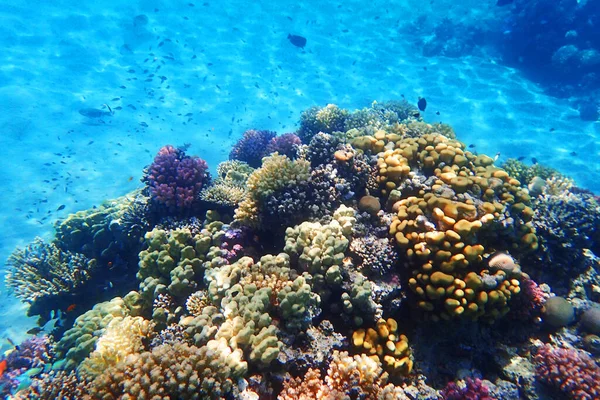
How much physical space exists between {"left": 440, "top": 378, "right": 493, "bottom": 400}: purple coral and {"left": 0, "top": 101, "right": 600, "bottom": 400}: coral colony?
2 cm

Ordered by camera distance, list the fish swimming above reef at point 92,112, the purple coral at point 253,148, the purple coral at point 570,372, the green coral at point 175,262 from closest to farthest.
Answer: the purple coral at point 570,372, the green coral at point 175,262, the purple coral at point 253,148, the fish swimming above reef at point 92,112

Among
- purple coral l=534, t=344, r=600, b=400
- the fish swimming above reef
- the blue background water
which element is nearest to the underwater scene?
purple coral l=534, t=344, r=600, b=400

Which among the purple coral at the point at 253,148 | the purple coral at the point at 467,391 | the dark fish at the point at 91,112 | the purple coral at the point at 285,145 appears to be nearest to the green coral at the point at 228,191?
the purple coral at the point at 285,145

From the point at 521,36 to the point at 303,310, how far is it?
3433 cm

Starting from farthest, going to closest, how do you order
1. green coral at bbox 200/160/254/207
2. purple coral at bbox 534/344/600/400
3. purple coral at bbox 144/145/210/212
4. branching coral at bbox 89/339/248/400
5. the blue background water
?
the blue background water, purple coral at bbox 144/145/210/212, green coral at bbox 200/160/254/207, purple coral at bbox 534/344/600/400, branching coral at bbox 89/339/248/400

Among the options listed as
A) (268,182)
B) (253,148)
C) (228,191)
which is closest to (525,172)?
(268,182)

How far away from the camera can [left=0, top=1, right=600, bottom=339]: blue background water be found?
63.4ft

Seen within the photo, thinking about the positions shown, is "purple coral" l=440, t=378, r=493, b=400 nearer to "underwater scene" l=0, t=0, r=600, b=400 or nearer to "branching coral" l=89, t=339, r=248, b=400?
"underwater scene" l=0, t=0, r=600, b=400

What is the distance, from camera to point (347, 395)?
3.70 m

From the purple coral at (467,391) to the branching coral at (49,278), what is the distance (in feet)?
25.9

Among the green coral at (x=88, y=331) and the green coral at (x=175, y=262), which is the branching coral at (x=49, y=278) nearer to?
the green coral at (x=88, y=331)

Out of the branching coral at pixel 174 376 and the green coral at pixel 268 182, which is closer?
the branching coral at pixel 174 376

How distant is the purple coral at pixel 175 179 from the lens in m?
7.01

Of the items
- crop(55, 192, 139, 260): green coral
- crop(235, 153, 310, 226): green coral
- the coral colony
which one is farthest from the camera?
crop(55, 192, 139, 260): green coral
